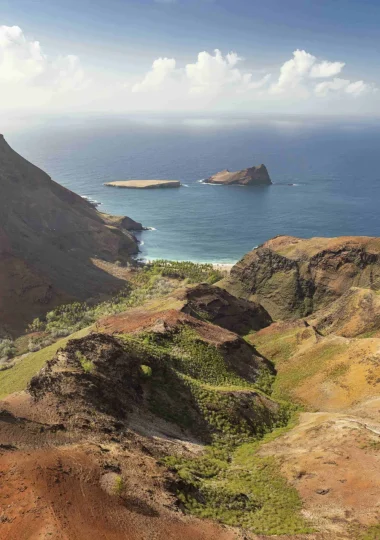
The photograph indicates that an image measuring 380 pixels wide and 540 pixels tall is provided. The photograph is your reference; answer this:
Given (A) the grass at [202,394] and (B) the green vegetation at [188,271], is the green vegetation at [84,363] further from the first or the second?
(B) the green vegetation at [188,271]

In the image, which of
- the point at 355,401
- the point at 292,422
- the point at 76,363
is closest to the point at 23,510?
the point at 76,363

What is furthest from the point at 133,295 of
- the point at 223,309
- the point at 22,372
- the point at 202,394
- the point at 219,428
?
the point at 219,428

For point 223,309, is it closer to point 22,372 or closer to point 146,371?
point 22,372

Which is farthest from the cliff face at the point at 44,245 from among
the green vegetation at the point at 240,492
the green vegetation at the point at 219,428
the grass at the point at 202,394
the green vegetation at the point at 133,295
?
the green vegetation at the point at 240,492

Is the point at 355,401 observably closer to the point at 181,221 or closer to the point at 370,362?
the point at 370,362

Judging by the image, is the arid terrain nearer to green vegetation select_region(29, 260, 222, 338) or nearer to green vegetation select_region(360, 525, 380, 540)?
green vegetation select_region(360, 525, 380, 540)

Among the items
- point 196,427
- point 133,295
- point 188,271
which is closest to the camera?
point 196,427

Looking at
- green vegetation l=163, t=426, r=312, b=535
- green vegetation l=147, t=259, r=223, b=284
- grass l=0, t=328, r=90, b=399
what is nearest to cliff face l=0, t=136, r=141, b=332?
green vegetation l=147, t=259, r=223, b=284
